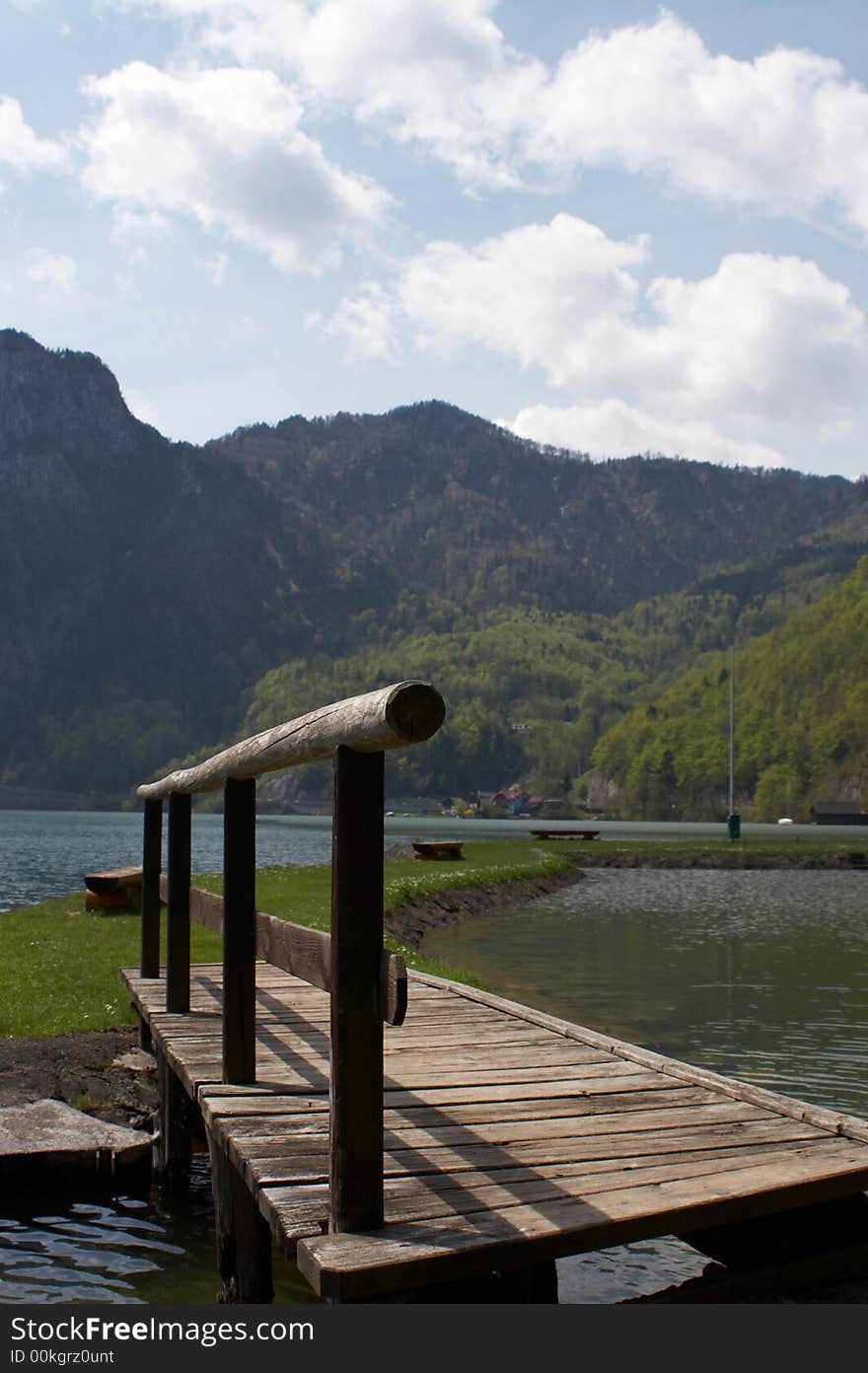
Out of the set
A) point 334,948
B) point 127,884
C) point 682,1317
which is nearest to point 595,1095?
point 682,1317

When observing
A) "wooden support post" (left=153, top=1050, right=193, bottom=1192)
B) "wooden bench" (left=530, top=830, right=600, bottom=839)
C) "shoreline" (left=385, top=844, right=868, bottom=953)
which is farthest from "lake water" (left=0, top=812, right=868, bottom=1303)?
"wooden bench" (left=530, top=830, right=600, bottom=839)

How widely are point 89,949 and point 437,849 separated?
99.9 ft

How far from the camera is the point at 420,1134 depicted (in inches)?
253

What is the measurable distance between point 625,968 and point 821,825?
480 feet

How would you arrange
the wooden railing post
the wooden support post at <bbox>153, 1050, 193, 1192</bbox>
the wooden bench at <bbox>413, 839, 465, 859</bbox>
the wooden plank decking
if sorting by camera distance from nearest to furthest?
the wooden plank decking < the wooden support post at <bbox>153, 1050, 193, 1192</bbox> < the wooden railing post < the wooden bench at <bbox>413, 839, 465, 859</bbox>

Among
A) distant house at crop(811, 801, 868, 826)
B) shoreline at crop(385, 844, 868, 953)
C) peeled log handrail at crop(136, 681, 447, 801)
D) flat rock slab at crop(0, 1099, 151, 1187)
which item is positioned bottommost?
distant house at crop(811, 801, 868, 826)

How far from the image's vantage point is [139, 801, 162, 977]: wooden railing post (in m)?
12.8

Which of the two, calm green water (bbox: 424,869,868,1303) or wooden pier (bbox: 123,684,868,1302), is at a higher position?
wooden pier (bbox: 123,684,868,1302)

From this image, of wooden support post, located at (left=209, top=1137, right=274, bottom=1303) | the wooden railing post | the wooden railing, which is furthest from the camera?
the wooden railing post

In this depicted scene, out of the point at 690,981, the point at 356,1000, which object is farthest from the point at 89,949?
the point at 356,1000

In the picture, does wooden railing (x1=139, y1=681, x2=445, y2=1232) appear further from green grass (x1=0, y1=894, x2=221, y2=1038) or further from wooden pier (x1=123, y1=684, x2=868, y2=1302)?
green grass (x1=0, y1=894, x2=221, y2=1038)

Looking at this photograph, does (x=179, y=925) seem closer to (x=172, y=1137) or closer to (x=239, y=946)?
(x=172, y=1137)

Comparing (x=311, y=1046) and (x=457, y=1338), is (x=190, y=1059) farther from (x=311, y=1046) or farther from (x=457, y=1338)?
(x=457, y=1338)

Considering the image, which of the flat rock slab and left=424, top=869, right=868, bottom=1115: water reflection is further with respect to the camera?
left=424, top=869, right=868, bottom=1115: water reflection
